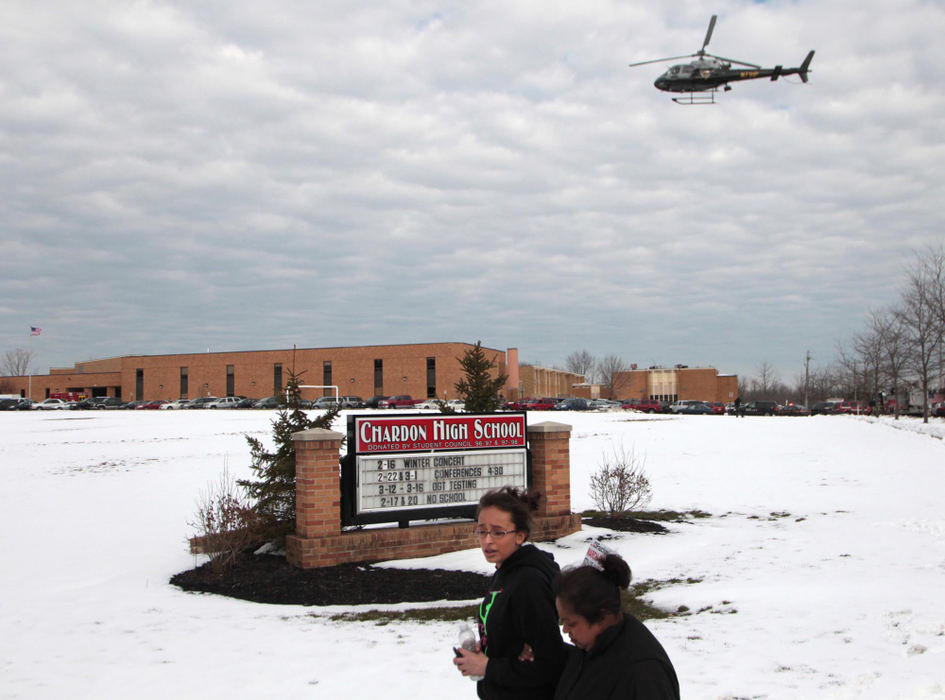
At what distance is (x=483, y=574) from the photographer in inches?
386

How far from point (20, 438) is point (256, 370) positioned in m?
68.5

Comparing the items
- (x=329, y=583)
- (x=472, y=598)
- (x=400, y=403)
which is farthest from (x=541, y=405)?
(x=472, y=598)

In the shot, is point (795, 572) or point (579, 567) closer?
point (579, 567)

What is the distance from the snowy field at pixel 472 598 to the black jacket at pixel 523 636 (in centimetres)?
276

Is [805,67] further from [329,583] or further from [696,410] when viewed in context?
[329,583]

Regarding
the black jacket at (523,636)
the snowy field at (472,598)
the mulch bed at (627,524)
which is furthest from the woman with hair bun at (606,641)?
the mulch bed at (627,524)

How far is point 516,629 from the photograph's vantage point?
297 centimetres

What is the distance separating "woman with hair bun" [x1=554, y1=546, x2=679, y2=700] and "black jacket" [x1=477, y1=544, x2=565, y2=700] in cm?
31

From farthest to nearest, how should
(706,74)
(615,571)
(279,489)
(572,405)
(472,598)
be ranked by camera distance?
1. (572,405)
2. (706,74)
3. (279,489)
4. (472,598)
5. (615,571)

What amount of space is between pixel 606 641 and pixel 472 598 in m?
6.35

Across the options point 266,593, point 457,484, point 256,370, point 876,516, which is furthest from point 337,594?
point 256,370

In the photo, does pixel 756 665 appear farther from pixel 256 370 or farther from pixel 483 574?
pixel 256 370

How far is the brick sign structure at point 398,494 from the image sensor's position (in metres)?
10.1

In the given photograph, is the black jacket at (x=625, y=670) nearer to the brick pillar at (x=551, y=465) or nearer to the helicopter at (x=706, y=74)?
the brick pillar at (x=551, y=465)
